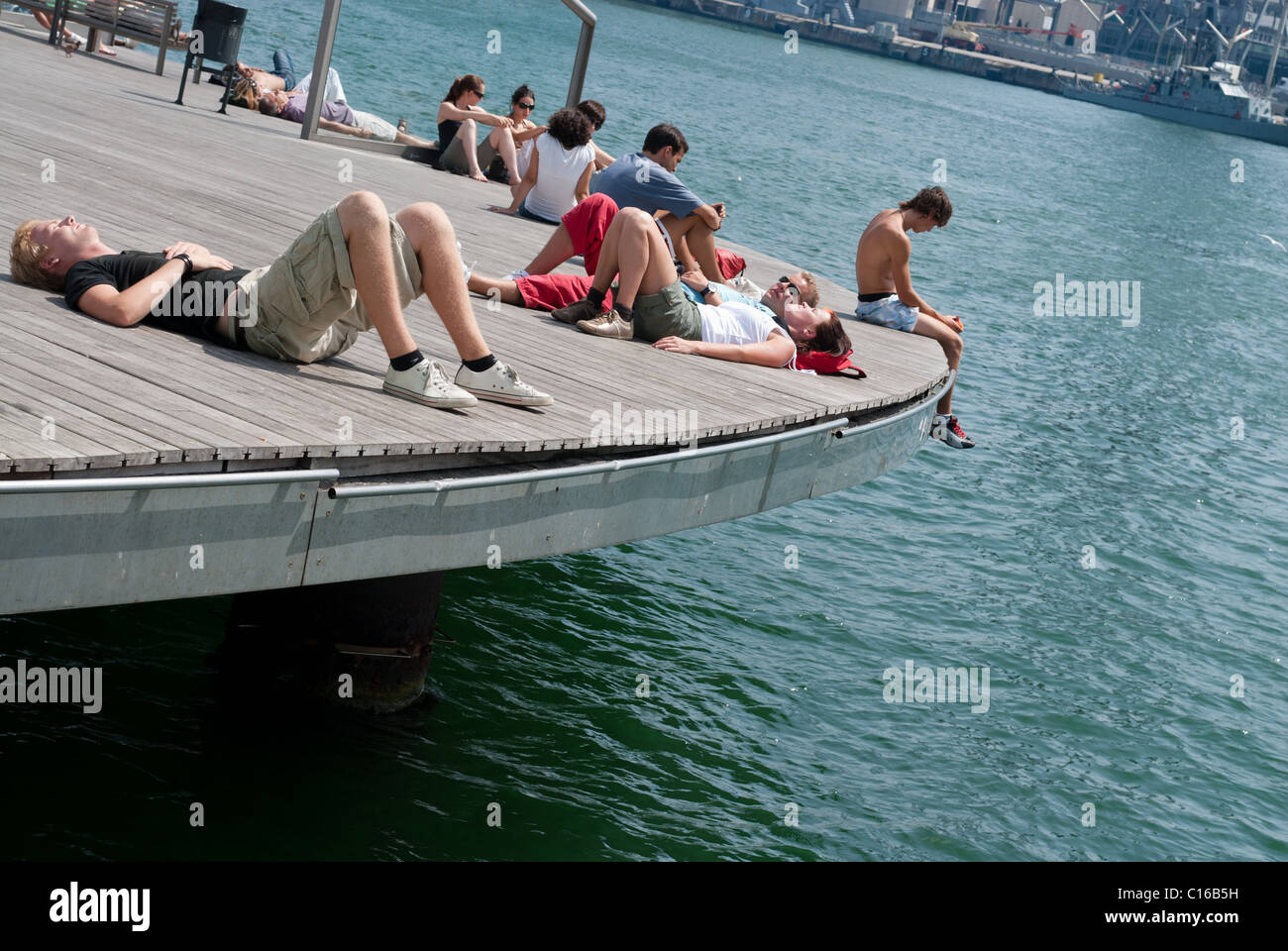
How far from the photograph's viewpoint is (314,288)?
5957mm

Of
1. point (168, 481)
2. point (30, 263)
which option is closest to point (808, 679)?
point (30, 263)

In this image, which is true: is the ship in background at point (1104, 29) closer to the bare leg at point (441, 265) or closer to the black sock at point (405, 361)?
the bare leg at point (441, 265)

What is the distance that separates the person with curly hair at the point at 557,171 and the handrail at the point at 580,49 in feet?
11.9

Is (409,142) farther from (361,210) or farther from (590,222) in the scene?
(361,210)

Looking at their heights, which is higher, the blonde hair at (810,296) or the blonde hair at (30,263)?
the blonde hair at (810,296)

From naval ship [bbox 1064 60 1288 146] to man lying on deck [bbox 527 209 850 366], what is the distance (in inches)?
5172

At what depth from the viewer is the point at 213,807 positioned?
6891 millimetres

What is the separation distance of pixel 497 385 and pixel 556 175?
700cm

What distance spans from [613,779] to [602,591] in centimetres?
296

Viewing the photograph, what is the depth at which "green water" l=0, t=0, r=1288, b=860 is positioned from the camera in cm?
727

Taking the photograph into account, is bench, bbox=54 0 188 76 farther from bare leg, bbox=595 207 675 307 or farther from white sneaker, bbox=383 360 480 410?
white sneaker, bbox=383 360 480 410

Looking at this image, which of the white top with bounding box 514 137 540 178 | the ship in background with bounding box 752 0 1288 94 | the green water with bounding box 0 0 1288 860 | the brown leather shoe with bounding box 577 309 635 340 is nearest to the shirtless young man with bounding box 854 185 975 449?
the green water with bounding box 0 0 1288 860

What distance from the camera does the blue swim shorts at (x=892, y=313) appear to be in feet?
41.6

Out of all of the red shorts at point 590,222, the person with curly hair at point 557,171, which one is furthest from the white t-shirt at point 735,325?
the person with curly hair at point 557,171
